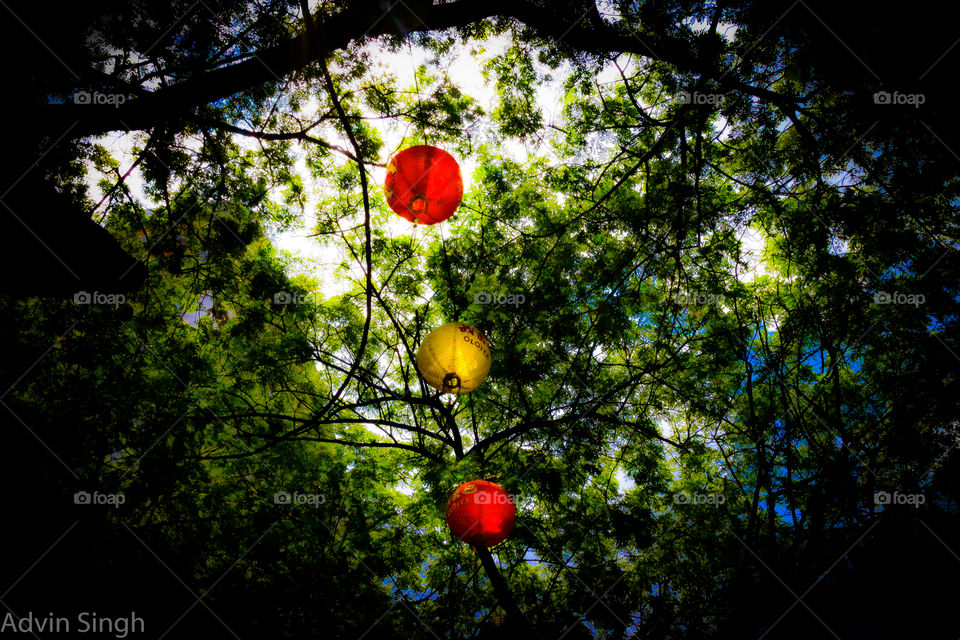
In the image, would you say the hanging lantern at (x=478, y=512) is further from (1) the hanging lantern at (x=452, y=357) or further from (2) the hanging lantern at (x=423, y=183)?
(2) the hanging lantern at (x=423, y=183)

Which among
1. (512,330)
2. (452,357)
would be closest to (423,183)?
(452,357)

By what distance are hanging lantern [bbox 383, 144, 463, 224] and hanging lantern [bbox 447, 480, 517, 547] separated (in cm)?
261

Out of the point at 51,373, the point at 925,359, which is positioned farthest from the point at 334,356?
the point at 925,359

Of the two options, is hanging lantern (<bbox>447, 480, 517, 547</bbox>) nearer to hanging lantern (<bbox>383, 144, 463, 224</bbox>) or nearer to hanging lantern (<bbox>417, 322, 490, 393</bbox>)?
hanging lantern (<bbox>417, 322, 490, 393</bbox>)

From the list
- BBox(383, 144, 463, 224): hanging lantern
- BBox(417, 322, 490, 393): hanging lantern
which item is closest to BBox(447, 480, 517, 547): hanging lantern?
BBox(417, 322, 490, 393): hanging lantern

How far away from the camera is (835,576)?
3760 mm

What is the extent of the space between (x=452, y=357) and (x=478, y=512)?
1550mm

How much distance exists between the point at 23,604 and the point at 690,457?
23.4 feet

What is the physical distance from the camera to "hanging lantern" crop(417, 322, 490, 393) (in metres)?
3.41

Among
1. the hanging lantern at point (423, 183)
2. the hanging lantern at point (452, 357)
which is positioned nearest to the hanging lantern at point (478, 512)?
the hanging lantern at point (452, 357)

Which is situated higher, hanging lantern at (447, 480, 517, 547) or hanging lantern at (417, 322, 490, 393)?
hanging lantern at (417, 322, 490, 393)

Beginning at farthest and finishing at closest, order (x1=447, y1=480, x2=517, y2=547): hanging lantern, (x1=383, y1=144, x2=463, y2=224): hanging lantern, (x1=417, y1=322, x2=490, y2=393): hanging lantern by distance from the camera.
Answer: (x1=447, y1=480, x2=517, y2=547): hanging lantern < (x1=417, y1=322, x2=490, y2=393): hanging lantern < (x1=383, y1=144, x2=463, y2=224): hanging lantern

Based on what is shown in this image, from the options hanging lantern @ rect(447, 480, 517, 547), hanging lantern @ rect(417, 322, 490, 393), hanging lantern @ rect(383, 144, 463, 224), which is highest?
hanging lantern @ rect(383, 144, 463, 224)

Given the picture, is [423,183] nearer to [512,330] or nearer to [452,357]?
[452,357]
